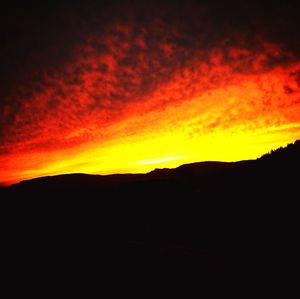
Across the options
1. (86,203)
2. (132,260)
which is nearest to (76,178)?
(86,203)

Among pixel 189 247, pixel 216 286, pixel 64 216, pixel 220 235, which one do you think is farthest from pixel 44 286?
pixel 64 216

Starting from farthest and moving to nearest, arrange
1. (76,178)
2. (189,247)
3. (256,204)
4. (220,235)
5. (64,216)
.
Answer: (76,178)
(64,216)
(256,204)
(220,235)
(189,247)

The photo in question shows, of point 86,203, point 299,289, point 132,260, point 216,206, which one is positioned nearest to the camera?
point 299,289

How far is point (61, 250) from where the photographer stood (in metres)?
10.9

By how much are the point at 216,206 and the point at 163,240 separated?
543cm

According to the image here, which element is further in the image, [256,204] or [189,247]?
[256,204]

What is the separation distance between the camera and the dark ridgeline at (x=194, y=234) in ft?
26.2

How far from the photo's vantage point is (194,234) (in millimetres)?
12742

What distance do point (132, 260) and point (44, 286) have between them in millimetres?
2935

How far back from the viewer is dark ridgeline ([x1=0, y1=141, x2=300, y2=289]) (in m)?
7.98

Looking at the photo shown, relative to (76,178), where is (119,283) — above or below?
below

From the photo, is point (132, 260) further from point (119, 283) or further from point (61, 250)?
point (61, 250)

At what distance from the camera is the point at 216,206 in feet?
53.4

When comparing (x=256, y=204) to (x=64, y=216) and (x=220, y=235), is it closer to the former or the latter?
(x=220, y=235)
